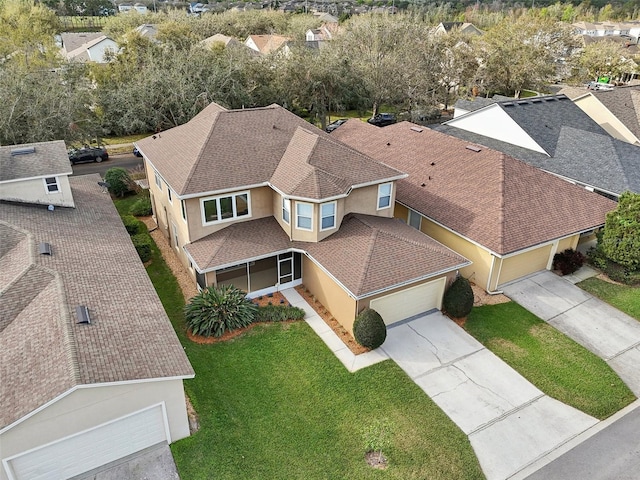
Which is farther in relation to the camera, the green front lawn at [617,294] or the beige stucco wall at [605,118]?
the beige stucco wall at [605,118]

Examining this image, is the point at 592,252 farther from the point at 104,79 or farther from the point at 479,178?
the point at 104,79

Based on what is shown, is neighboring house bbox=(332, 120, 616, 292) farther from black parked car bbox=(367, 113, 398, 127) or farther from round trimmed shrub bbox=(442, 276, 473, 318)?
black parked car bbox=(367, 113, 398, 127)

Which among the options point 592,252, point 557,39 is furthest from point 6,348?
point 557,39

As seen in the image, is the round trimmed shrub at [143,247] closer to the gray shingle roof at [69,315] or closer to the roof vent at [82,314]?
the gray shingle roof at [69,315]

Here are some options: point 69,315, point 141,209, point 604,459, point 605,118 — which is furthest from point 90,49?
point 604,459

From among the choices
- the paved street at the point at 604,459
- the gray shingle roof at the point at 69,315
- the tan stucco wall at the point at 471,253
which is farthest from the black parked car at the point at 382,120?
the paved street at the point at 604,459

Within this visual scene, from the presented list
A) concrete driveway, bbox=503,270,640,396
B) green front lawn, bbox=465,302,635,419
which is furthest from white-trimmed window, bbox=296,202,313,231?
concrete driveway, bbox=503,270,640,396
